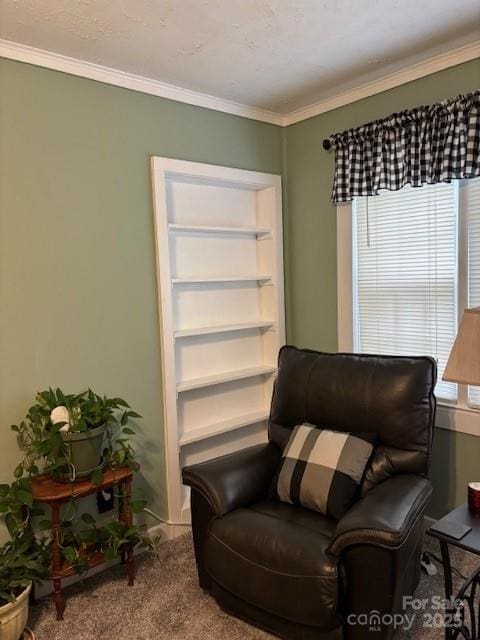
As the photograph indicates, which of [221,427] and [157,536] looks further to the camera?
[221,427]

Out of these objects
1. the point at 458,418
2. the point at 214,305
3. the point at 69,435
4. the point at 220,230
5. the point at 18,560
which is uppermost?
the point at 220,230

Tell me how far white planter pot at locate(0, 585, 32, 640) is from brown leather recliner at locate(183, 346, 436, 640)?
71cm

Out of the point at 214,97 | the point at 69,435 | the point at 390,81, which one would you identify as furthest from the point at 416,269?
the point at 69,435

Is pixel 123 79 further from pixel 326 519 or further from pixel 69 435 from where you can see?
pixel 326 519

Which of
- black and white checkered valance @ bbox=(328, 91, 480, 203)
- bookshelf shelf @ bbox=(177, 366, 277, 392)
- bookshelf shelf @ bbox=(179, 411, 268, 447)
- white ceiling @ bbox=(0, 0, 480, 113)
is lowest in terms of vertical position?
bookshelf shelf @ bbox=(179, 411, 268, 447)

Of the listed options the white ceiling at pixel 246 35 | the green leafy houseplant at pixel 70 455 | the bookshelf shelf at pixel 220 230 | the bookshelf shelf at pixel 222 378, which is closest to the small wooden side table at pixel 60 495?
the green leafy houseplant at pixel 70 455

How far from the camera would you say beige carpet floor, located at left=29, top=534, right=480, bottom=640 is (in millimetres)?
1977

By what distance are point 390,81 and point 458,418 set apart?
1.85 metres

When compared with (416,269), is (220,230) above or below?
above

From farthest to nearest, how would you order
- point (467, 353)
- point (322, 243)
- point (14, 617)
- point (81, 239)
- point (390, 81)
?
point (322, 243) < point (390, 81) < point (81, 239) < point (14, 617) < point (467, 353)

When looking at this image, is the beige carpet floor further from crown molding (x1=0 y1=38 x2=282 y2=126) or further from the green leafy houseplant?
crown molding (x1=0 y1=38 x2=282 y2=126)

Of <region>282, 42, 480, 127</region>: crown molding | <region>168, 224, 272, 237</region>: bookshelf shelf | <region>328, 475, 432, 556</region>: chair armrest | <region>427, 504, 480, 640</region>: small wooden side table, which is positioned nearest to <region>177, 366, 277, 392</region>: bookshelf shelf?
<region>168, 224, 272, 237</region>: bookshelf shelf

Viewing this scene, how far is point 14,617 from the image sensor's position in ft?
6.11

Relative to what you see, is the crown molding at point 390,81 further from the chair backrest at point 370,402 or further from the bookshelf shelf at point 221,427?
the bookshelf shelf at point 221,427
